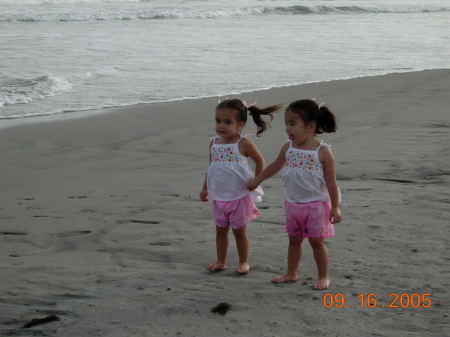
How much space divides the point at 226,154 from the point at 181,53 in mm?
11967

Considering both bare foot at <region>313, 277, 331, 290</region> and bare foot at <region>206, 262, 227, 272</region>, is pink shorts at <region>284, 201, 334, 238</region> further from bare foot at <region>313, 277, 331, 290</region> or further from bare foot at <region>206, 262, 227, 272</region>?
bare foot at <region>206, 262, 227, 272</region>

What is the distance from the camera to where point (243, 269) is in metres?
3.99

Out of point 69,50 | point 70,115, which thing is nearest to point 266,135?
point 70,115

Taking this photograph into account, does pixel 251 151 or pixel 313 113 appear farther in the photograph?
pixel 251 151

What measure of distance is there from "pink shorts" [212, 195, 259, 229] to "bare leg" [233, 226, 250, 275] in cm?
4

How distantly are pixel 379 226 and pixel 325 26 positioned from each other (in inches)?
804

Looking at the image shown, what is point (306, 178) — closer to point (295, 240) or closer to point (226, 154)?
point (295, 240)

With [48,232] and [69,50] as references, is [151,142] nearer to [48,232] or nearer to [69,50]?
[48,232]

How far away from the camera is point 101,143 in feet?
25.5

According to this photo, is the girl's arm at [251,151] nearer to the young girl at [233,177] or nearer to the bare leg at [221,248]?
the young girl at [233,177]

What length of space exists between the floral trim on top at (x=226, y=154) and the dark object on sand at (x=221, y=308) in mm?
898

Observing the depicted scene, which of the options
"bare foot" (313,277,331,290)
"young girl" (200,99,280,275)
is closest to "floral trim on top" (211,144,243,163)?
"young girl" (200,99,280,275)

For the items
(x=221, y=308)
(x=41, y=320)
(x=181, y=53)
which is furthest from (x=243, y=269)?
(x=181, y=53)

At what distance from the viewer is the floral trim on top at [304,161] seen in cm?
373
